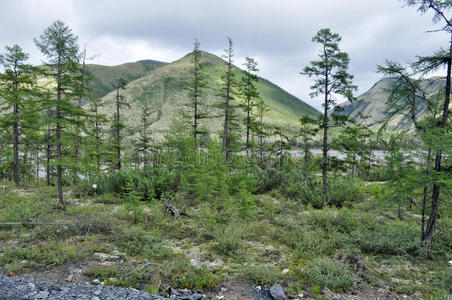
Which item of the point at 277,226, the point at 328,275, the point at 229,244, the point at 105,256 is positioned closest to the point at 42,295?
the point at 105,256

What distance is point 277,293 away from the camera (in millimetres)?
4676

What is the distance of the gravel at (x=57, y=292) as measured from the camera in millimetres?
3990

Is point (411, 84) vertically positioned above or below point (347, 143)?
above

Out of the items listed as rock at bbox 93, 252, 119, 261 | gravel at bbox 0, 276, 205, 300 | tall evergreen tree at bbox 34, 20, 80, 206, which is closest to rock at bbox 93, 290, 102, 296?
gravel at bbox 0, 276, 205, 300

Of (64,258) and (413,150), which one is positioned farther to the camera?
(413,150)

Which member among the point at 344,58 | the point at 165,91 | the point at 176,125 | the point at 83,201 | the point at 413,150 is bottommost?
the point at 83,201

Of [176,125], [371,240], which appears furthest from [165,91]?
[371,240]

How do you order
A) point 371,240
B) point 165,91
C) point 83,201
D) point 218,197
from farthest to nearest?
1. point 165,91
2. point 83,201
3. point 218,197
4. point 371,240

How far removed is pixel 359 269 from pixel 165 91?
499 feet

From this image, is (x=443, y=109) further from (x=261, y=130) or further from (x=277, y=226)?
(x=261, y=130)

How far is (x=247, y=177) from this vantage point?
11.2 m

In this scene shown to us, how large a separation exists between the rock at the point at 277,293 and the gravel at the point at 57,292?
1.53 metres

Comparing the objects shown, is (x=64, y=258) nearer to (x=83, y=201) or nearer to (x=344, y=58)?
(x=83, y=201)

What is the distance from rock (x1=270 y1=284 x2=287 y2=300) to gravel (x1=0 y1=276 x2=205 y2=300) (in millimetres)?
1525
